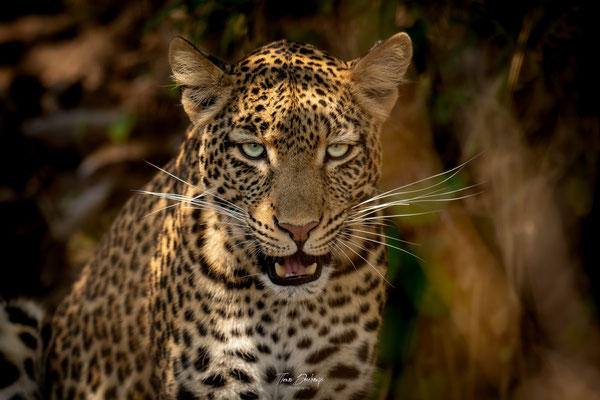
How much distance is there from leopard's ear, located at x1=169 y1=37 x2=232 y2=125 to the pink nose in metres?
0.65

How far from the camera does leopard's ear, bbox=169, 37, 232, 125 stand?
10.8 ft

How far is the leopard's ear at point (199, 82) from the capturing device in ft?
10.8

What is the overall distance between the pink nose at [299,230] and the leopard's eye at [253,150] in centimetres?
36

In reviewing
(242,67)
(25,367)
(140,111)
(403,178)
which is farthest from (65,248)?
(242,67)

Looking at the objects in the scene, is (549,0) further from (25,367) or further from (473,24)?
→ (25,367)

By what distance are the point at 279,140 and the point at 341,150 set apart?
300 mm

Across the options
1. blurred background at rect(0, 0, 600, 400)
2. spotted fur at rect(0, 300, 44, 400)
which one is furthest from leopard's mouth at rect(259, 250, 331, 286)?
spotted fur at rect(0, 300, 44, 400)

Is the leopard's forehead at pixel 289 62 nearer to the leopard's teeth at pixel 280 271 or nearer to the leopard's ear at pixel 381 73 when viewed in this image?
the leopard's ear at pixel 381 73

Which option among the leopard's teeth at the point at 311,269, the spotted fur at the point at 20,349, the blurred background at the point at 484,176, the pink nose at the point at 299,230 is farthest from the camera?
the blurred background at the point at 484,176

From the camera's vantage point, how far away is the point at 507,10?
4.77 meters

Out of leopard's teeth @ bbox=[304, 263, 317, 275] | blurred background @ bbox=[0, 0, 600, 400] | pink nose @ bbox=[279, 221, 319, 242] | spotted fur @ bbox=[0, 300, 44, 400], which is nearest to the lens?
pink nose @ bbox=[279, 221, 319, 242]

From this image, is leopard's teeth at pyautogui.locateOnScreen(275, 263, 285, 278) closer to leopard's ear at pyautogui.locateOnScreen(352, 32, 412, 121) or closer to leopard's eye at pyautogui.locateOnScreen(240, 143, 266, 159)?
leopard's eye at pyautogui.locateOnScreen(240, 143, 266, 159)

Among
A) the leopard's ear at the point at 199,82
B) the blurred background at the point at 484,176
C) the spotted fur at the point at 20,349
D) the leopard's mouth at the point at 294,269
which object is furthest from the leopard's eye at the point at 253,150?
the spotted fur at the point at 20,349

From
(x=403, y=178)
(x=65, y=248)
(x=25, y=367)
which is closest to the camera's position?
(x=25, y=367)
